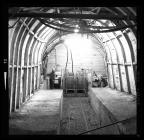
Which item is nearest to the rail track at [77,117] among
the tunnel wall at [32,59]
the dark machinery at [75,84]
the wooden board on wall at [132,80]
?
the dark machinery at [75,84]

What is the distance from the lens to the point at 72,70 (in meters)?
14.6

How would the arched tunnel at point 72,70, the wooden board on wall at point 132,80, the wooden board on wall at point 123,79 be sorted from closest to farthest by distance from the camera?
the arched tunnel at point 72,70 < the wooden board on wall at point 132,80 < the wooden board on wall at point 123,79

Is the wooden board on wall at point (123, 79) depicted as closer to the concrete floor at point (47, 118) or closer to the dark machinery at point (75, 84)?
the concrete floor at point (47, 118)

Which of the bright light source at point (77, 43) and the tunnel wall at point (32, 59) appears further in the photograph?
the bright light source at point (77, 43)

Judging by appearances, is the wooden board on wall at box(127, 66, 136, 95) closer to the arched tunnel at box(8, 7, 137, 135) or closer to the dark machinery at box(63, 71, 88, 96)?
the arched tunnel at box(8, 7, 137, 135)

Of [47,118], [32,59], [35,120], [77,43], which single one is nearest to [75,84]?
[77,43]

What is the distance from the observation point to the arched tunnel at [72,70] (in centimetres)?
542

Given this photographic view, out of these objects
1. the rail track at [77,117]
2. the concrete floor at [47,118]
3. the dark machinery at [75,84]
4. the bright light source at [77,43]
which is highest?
the bright light source at [77,43]

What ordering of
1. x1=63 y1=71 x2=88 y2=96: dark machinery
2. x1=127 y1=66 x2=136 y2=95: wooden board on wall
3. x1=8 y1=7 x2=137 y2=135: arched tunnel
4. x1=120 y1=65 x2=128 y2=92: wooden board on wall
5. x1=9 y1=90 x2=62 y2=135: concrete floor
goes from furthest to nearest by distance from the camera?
x1=63 y1=71 x2=88 y2=96: dark machinery → x1=120 y1=65 x2=128 y2=92: wooden board on wall → x1=127 y1=66 x2=136 y2=95: wooden board on wall → x1=8 y1=7 x2=137 y2=135: arched tunnel → x1=9 y1=90 x2=62 y2=135: concrete floor

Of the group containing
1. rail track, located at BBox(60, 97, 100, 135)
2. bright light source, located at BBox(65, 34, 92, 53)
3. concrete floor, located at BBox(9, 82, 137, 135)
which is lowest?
rail track, located at BBox(60, 97, 100, 135)

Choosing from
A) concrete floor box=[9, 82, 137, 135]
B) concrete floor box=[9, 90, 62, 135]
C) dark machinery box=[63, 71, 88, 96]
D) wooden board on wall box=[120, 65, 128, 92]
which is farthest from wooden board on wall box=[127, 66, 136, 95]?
dark machinery box=[63, 71, 88, 96]

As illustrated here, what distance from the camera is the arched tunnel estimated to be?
5.42 m
